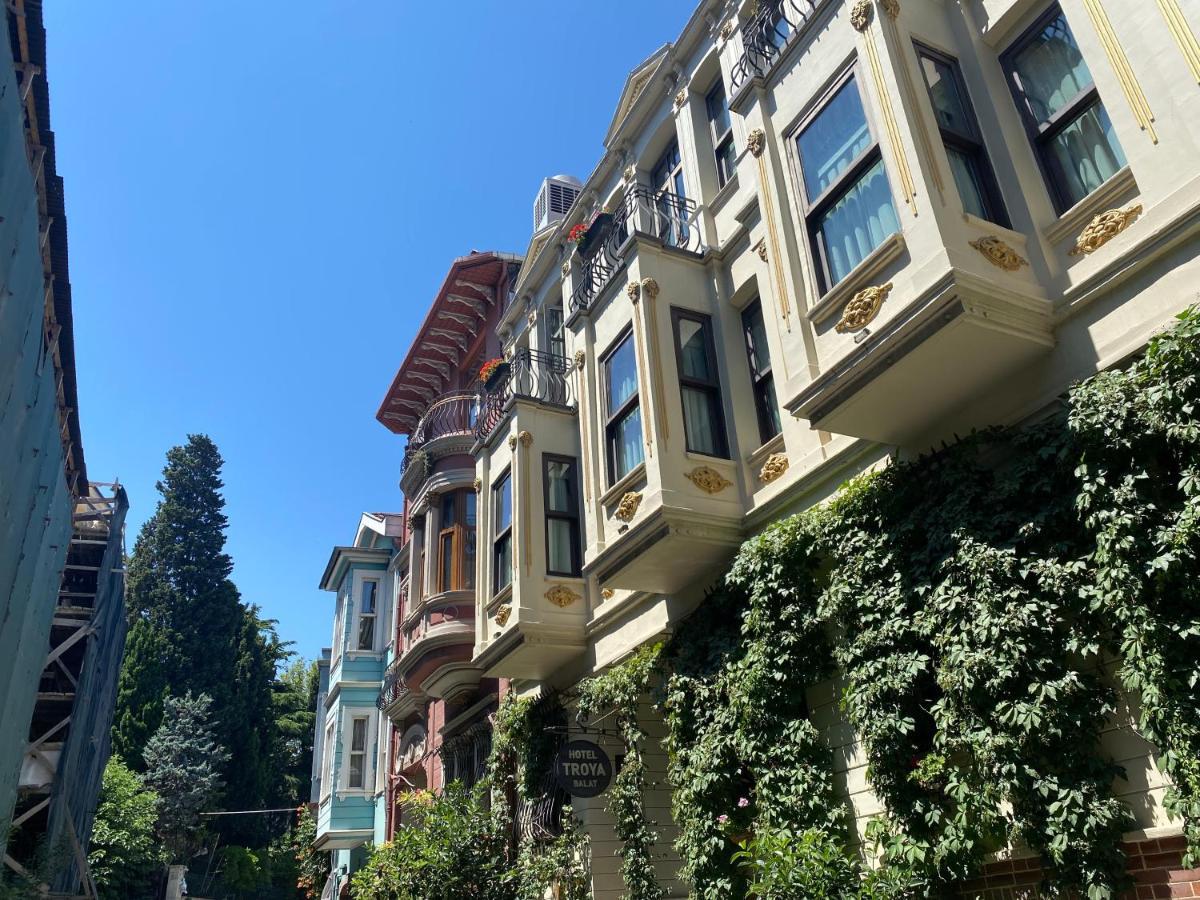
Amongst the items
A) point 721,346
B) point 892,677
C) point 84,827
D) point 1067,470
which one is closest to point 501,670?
point 721,346

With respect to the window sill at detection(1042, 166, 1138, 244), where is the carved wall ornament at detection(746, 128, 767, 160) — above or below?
above

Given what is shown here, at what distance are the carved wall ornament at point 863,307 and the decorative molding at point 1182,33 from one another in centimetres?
264

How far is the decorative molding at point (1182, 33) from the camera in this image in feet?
21.5

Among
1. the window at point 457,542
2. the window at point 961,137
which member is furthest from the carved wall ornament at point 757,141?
the window at point 457,542

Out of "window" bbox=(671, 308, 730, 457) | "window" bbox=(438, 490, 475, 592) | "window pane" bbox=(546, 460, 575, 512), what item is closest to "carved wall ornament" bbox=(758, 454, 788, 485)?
"window" bbox=(671, 308, 730, 457)

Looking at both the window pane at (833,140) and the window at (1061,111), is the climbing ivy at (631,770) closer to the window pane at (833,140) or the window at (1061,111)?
the window pane at (833,140)

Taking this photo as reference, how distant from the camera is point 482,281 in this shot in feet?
79.3

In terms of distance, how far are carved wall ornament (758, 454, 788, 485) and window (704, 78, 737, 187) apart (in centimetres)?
486

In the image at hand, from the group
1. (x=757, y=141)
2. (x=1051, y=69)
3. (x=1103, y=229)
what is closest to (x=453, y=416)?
(x=757, y=141)

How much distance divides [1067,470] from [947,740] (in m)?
2.23

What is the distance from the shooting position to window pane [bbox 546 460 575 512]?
1478cm

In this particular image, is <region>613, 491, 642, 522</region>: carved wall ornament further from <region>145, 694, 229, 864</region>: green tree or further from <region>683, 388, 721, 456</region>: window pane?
<region>145, 694, 229, 864</region>: green tree

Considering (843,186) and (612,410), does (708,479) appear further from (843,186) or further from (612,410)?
(843,186)

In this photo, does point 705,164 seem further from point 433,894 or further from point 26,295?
point 433,894
